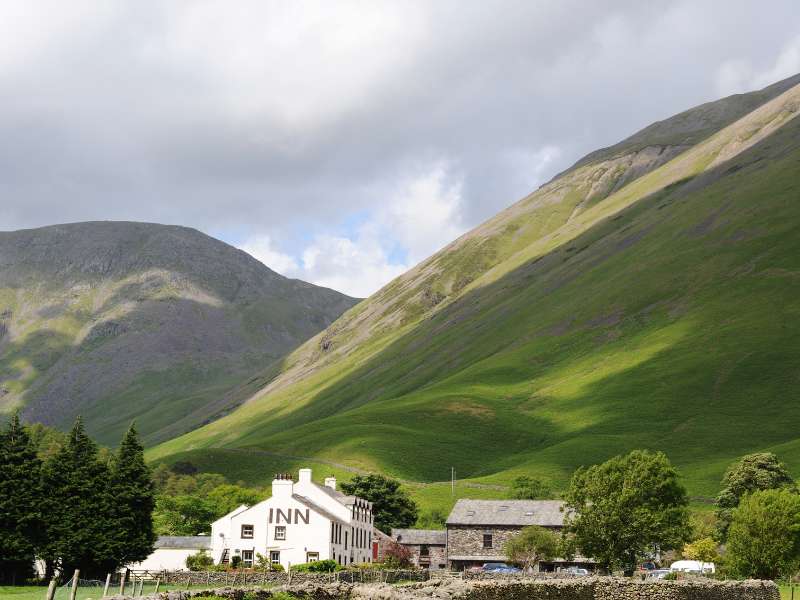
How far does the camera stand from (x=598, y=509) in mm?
96312

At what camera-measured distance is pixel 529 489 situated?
579ft

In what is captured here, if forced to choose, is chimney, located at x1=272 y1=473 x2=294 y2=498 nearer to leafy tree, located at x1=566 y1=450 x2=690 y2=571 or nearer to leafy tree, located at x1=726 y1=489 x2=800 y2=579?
leafy tree, located at x1=566 y1=450 x2=690 y2=571

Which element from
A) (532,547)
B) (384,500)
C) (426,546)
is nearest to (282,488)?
(532,547)

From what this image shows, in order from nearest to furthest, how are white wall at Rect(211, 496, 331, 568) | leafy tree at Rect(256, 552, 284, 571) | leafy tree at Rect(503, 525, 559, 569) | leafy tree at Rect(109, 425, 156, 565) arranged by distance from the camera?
leafy tree at Rect(109, 425, 156, 565) < leafy tree at Rect(256, 552, 284, 571) < white wall at Rect(211, 496, 331, 568) < leafy tree at Rect(503, 525, 559, 569)

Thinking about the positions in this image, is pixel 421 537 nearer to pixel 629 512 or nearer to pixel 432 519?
pixel 432 519

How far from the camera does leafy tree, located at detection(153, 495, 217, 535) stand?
145500 mm

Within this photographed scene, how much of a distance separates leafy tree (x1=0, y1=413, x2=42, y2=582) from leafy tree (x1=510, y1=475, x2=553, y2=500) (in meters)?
99.5

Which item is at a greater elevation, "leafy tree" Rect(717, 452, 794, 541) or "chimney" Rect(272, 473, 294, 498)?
"leafy tree" Rect(717, 452, 794, 541)

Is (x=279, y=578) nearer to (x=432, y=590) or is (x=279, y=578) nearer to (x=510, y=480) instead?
(x=432, y=590)

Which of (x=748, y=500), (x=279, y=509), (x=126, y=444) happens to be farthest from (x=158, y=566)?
(x=748, y=500)

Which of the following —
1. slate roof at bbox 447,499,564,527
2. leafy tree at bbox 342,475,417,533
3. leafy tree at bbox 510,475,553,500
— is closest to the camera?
slate roof at bbox 447,499,564,527

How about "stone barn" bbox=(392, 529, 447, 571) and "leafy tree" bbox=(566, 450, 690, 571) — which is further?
"stone barn" bbox=(392, 529, 447, 571)

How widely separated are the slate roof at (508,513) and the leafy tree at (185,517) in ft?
125

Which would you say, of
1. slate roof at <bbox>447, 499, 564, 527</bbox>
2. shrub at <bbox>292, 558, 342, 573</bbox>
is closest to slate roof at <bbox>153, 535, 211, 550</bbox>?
slate roof at <bbox>447, 499, 564, 527</bbox>
